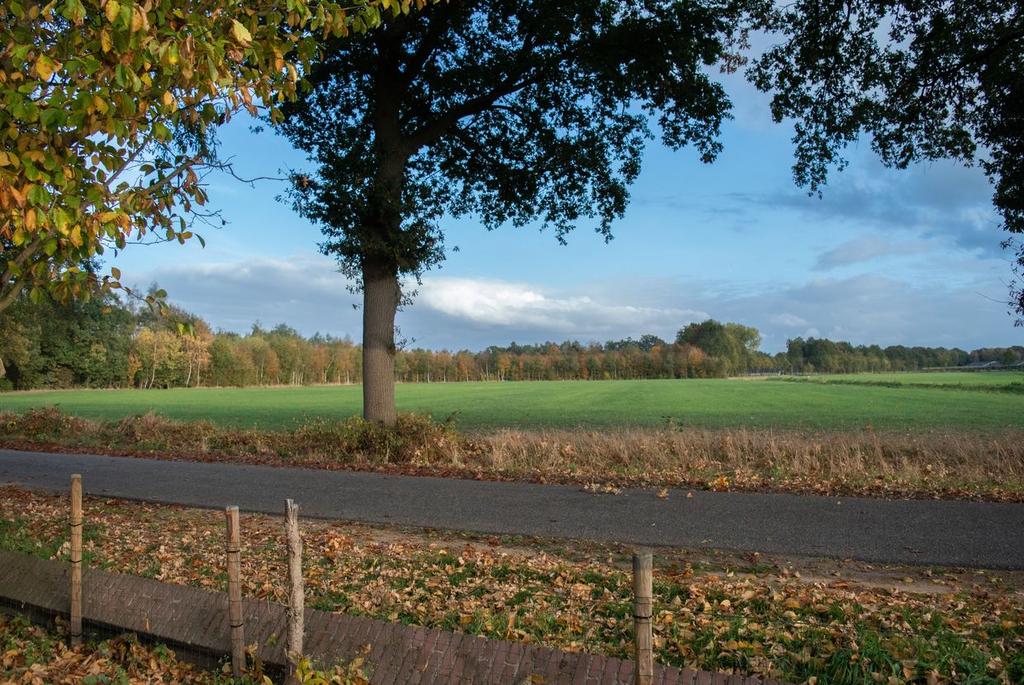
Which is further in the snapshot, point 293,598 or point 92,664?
point 92,664

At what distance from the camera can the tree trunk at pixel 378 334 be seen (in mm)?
16922

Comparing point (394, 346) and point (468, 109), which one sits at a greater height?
point (468, 109)

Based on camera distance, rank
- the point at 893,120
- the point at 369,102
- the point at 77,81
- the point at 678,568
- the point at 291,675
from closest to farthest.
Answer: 1. the point at 291,675
2. the point at 77,81
3. the point at 678,568
4. the point at 893,120
5. the point at 369,102

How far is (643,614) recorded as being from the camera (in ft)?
11.3

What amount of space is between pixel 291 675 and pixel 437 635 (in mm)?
863

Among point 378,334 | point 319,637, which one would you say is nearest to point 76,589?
point 319,637

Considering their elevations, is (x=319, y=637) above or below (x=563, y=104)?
below

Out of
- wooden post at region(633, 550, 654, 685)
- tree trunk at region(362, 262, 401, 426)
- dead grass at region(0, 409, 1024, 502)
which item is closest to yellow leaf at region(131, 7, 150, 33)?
wooden post at region(633, 550, 654, 685)

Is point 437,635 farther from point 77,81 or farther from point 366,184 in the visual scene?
point 366,184

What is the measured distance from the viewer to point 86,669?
5.27 m

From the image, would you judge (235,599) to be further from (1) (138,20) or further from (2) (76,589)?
(1) (138,20)

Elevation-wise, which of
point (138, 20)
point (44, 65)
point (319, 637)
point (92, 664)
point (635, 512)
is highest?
point (138, 20)

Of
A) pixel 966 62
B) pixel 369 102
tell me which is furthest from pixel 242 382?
pixel 966 62

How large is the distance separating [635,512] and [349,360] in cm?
Result: 12735
